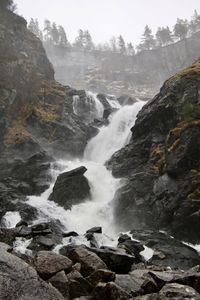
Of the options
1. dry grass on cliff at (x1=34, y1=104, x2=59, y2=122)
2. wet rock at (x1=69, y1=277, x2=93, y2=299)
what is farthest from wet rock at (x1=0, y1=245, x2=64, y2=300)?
dry grass on cliff at (x1=34, y1=104, x2=59, y2=122)

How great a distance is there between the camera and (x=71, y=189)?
3666cm

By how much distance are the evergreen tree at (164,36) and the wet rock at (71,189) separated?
9641 cm

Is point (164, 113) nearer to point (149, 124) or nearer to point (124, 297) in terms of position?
point (149, 124)

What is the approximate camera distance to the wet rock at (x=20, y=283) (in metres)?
9.83

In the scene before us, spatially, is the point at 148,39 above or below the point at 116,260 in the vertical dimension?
above

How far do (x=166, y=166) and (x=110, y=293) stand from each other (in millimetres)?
22503

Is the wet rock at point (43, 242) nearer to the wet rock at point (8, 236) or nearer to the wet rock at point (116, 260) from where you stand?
the wet rock at point (8, 236)

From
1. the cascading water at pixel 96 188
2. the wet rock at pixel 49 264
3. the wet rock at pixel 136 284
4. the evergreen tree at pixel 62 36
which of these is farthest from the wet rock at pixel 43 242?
the evergreen tree at pixel 62 36

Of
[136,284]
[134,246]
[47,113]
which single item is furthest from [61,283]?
[47,113]

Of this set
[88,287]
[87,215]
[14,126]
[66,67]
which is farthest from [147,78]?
[88,287]

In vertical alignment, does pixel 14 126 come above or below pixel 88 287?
above

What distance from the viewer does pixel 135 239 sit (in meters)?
28.4

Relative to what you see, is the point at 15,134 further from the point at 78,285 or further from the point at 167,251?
the point at 78,285

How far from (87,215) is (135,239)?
7.28 metres
